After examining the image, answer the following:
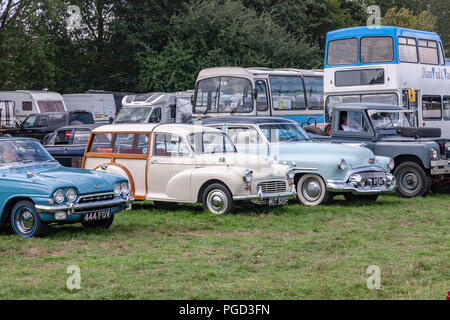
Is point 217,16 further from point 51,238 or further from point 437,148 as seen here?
point 51,238

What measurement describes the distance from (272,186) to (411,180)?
453cm

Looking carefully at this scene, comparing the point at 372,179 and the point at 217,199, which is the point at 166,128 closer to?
the point at 217,199

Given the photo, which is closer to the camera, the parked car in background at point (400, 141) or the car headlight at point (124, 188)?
the car headlight at point (124, 188)

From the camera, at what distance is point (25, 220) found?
1092 centimetres

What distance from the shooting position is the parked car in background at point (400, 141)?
16.2 metres

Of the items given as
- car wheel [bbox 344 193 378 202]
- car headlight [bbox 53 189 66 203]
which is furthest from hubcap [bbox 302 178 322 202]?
car headlight [bbox 53 189 66 203]

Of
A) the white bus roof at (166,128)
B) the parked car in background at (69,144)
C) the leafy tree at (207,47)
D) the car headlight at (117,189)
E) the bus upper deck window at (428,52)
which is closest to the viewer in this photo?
the car headlight at (117,189)

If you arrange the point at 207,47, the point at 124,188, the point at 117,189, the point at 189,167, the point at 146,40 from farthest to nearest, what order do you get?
the point at 146,40 < the point at 207,47 < the point at 189,167 < the point at 124,188 < the point at 117,189

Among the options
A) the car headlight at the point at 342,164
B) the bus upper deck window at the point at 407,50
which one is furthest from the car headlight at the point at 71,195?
the bus upper deck window at the point at 407,50

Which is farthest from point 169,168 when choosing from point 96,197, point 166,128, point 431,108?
point 431,108

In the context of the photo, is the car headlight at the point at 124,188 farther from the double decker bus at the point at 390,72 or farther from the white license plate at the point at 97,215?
the double decker bus at the point at 390,72

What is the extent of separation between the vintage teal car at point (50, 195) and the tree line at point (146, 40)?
1148 inches

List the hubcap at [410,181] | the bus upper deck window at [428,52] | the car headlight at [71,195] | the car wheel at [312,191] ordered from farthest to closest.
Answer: the bus upper deck window at [428,52]
the hubcap at [410,181]
the car wheel at [312,191]
the car headlight at [71,195]
